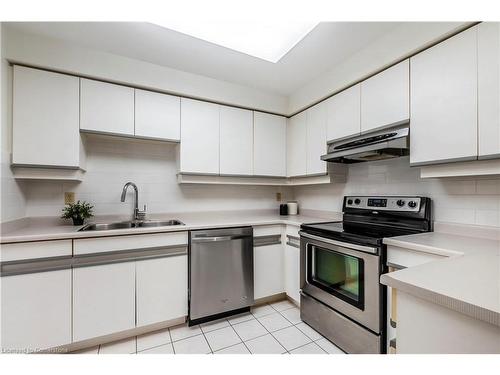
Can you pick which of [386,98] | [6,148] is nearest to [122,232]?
[6,148]

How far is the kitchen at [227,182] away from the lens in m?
1.43

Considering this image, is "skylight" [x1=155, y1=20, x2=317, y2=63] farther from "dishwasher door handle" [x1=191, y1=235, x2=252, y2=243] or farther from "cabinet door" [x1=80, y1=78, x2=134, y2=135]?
"dishwasher door handle" [x1=191, y1=235, x2=252, y2=243]

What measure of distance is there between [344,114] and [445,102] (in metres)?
0.79

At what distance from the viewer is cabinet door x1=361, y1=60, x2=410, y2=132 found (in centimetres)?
164

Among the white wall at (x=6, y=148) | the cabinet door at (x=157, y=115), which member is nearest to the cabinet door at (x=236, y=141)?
the cabinet door at (x=157, y=115)

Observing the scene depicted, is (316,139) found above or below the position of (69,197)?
above

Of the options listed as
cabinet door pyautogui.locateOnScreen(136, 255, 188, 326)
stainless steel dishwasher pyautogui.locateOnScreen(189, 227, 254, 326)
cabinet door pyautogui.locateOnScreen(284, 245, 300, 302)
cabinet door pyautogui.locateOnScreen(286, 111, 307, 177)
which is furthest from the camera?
cabinet door pyautogui.locateOnScreen(286, 111, 307, 177)

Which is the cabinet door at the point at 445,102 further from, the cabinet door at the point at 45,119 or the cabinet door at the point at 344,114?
the cabinet door at the point at 45,119

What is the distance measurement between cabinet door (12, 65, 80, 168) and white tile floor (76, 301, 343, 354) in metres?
1.51

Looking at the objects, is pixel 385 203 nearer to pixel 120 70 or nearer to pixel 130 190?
pixel 130 190

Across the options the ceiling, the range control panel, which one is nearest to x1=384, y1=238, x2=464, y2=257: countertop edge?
the range control panel

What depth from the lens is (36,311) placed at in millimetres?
1516
